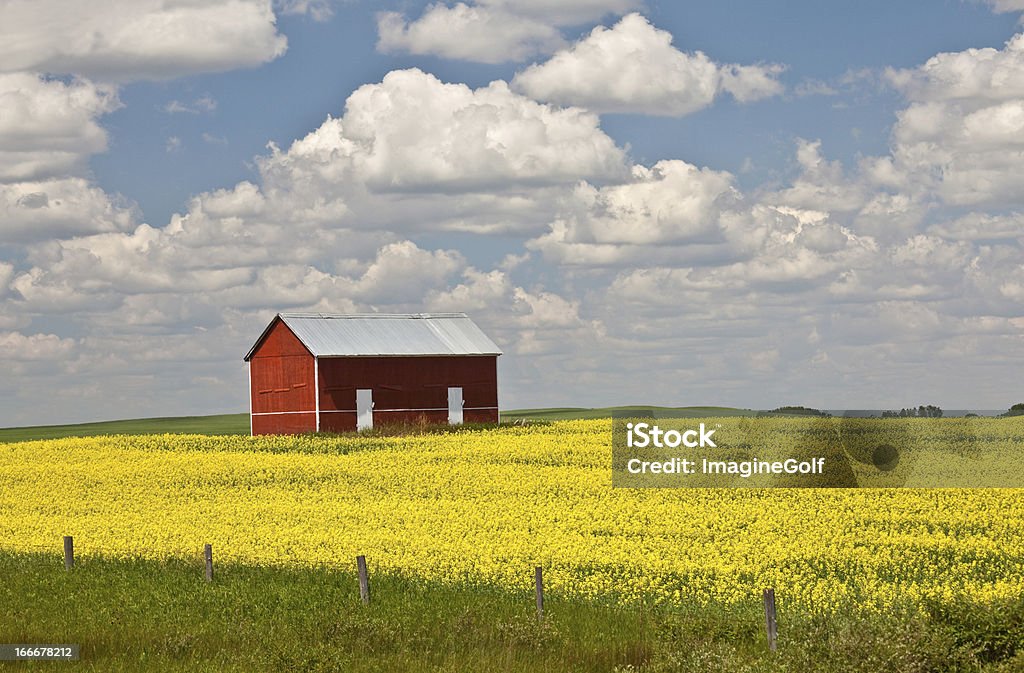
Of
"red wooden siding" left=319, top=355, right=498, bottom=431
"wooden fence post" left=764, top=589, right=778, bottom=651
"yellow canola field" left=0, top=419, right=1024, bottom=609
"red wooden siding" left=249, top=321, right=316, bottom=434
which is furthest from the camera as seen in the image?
"red wooden siding" left=249, top=321, right=316, bottom=434

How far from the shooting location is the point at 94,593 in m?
20.7

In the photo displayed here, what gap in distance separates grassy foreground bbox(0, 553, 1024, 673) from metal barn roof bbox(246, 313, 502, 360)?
3395cm

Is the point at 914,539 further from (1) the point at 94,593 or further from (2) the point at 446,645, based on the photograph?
(1) the point at 94,593

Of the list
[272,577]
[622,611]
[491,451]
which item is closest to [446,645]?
[622,611]

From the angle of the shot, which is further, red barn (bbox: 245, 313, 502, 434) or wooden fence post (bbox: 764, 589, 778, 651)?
red barn (bbox: 245, 313, 502, 434)

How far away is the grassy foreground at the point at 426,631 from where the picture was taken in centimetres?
1379

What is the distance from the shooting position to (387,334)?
58.5 metres

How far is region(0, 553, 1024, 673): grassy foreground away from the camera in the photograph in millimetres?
13789

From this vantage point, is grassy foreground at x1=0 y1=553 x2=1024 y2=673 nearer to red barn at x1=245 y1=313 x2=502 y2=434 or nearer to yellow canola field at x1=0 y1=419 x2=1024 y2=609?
yellow canola field at x1=0 y1=419 x2=1024 y2=609

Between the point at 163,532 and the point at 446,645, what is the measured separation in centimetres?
1381

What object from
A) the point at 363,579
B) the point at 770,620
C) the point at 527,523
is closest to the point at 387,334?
the point at 527,523

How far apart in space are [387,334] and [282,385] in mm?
5398

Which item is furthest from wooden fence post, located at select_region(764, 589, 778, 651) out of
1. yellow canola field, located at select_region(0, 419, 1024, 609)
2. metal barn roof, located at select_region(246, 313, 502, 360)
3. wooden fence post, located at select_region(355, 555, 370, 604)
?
metal barn roof, located at select_region(246, 313, 502, 360)

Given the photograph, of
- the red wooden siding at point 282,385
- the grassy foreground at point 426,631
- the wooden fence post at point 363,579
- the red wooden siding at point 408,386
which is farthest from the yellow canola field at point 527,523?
the red wooden siding at point 282,385
